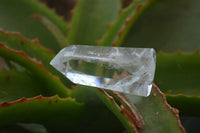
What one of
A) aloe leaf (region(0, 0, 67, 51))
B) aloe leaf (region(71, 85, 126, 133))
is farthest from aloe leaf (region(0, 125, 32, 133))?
aloe leaf (region(0, 0, 67, 51))

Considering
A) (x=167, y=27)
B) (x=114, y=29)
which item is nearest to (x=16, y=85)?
(x=114, y=29)

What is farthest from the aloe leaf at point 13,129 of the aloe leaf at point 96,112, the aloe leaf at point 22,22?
the aloe leaf at point 22,22

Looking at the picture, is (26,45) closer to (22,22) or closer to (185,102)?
(22,22)

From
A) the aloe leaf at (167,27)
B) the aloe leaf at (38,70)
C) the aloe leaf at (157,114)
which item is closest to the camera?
the aloe leaf at (157,114)

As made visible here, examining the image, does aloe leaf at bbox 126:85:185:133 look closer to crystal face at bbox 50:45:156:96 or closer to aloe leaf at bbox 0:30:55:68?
crystal face at bbox 50:45:156:96

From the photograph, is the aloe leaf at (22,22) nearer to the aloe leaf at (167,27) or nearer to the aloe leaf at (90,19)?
the aloe leaf at (90,19)

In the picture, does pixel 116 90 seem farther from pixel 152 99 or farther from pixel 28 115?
pixel 28 115
